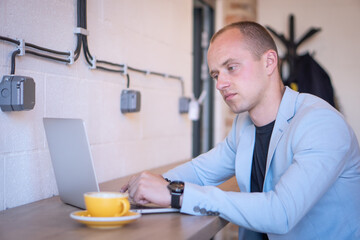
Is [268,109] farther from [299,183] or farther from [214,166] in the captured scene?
[299,183]

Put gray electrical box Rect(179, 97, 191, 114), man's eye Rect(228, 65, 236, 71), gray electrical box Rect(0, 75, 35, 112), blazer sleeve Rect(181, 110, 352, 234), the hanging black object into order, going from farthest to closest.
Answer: the hanging black object → gray electrical box Rect(179, 97, 191, 114) → man's eye Rect(228, 65, 236, 71) → gray electrical box Rect(0, 75, 35, 112) → blazer sleeve Rect(181, 110, 352, 234)

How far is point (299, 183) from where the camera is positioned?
1117mm

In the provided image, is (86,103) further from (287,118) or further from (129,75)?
(287,118)

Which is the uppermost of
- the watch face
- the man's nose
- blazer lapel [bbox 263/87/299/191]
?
the man's nose

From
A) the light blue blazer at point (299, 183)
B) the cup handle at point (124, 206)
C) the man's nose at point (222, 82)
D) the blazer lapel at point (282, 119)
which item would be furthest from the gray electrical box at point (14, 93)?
the blazer lapel at point (282, 119)

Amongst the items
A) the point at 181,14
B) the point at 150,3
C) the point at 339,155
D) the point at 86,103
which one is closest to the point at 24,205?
the point at 86,103

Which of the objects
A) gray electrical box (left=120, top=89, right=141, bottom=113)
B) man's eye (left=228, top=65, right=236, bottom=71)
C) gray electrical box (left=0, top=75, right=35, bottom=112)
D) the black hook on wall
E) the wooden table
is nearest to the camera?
the wooden table

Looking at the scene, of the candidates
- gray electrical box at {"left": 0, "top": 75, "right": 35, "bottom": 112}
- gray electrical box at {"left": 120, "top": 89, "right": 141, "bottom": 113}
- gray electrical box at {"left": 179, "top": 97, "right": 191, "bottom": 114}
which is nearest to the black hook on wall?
gray electrical box at {"left": 179, "top": 97, "right": 191, "bottom": 114}

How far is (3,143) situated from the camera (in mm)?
1284

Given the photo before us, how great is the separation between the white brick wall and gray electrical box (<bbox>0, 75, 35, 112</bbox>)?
0.05 m

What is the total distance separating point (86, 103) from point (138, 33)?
1.96 ft

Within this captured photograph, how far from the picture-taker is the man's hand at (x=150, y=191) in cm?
120

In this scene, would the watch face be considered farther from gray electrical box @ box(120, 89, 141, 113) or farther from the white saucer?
gray electrical box @ box(120, 89, 141, 113)

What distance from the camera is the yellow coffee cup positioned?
1.02 meters
